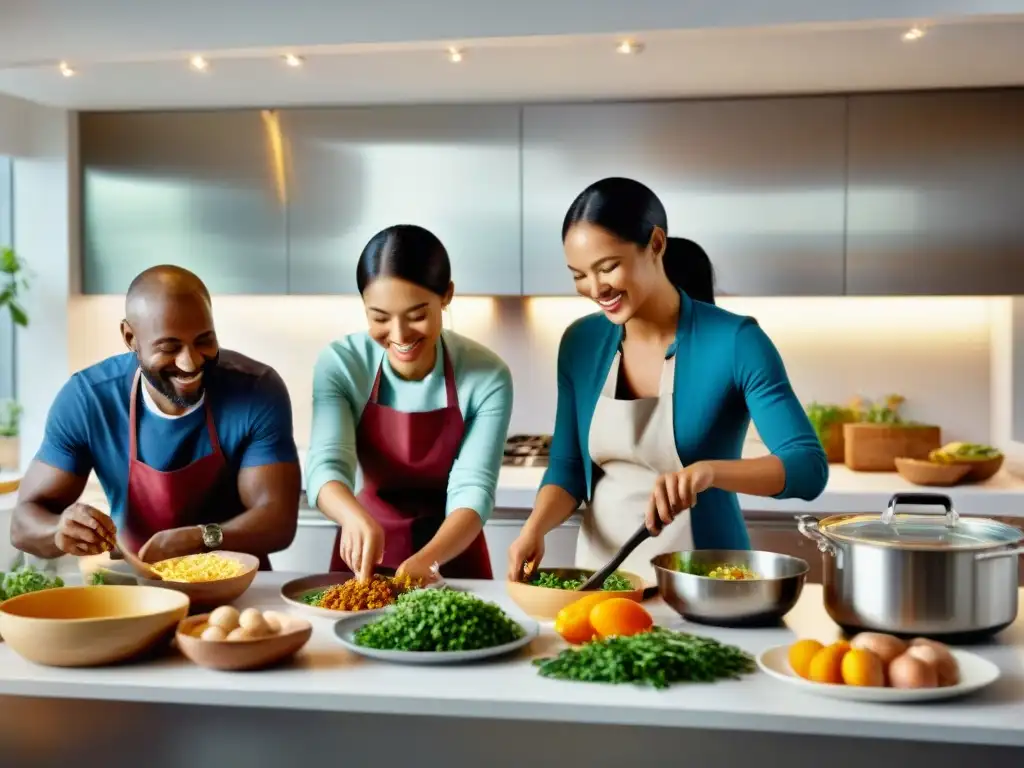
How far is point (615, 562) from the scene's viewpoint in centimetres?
208

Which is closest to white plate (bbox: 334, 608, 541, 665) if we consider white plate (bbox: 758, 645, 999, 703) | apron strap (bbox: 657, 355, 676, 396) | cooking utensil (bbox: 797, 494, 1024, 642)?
white plate (bbox: 758, 645, 999, 703)

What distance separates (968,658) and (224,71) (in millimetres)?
3324

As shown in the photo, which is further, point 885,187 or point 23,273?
point 23,273

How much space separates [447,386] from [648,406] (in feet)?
1.51

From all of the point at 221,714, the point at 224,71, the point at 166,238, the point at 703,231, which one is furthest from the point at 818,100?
the point at 221,714

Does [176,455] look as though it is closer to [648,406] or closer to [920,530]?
[648,406]

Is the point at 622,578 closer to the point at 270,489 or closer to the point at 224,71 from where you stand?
the point at 270,489

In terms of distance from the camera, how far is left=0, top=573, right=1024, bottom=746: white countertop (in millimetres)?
1547

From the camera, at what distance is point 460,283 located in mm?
4609

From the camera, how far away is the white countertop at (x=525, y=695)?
1.55 meters

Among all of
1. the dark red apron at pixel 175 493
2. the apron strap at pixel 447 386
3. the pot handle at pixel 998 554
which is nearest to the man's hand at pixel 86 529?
the dark red apron at pixel 175 493

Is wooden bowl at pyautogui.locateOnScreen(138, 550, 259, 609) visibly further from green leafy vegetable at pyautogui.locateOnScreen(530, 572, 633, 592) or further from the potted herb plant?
the potted herb plant

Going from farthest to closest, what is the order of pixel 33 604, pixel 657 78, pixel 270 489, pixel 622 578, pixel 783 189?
pixel 783 189
pixel 657 78
pixel 270 489
pixel 622 578
pixel 33 604

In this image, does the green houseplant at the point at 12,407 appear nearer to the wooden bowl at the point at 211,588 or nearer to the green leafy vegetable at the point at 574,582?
the wooden bowl at the point at 211,588
